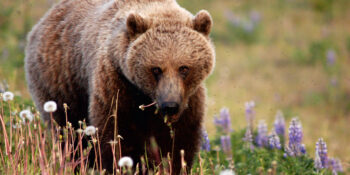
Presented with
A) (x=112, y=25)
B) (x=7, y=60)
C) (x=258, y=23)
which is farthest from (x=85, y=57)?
(x=258, y=23)

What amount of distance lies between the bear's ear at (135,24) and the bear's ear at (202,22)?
0.42 meters

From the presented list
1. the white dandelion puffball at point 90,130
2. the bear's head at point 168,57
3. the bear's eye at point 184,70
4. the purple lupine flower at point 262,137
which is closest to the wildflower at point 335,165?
the purple lupine flower at point 262,137

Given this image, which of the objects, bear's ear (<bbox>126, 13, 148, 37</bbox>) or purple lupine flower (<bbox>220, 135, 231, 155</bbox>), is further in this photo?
purple lupine flower (<bbox>220, 135, 231, 155</bbox>)

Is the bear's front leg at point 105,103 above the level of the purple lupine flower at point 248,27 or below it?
below

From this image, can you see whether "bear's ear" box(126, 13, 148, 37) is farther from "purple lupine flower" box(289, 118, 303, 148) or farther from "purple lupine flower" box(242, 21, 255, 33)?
"purple lupine flower" box(242, 21, 255, 33)

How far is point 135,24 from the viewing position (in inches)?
164

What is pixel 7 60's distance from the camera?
26.6ft

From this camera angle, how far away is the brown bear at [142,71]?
13.2ft

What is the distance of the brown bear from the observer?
402 cm

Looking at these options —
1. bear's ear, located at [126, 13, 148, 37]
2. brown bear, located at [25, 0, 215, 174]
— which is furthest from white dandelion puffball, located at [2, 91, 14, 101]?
bear's ear, located at [126, 13, 148, 37]

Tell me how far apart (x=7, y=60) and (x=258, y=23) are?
21.9 feet

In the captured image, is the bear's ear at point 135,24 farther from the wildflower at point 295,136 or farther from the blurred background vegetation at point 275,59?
the blurred background vegetation at point 275,59

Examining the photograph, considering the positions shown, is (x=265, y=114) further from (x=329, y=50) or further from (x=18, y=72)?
(x=18, y=72)

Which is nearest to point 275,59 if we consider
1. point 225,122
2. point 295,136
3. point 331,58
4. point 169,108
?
point 331,58
